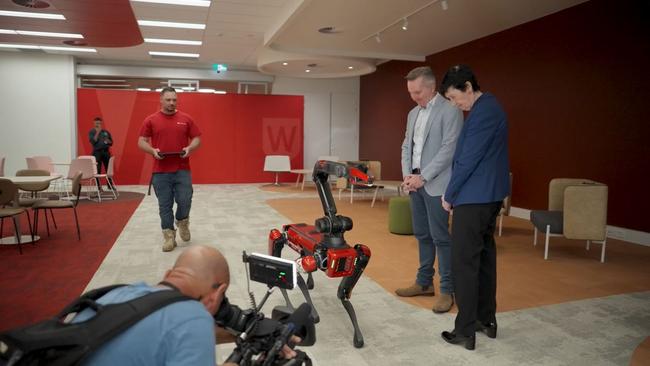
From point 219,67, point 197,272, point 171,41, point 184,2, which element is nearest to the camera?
point 197,272

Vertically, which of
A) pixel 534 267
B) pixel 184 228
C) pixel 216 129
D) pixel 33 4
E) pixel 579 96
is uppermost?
pixel 33 4

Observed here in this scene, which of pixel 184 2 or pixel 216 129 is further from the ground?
pixel 184 2

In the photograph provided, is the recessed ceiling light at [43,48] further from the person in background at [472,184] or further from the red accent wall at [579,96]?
the person in background at [472,184]

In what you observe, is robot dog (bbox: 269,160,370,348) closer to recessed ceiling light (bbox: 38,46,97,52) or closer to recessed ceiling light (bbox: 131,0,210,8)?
recessed ceiling light (bbox: 131,0,210,8)

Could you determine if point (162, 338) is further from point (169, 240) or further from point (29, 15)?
point (29, 15)

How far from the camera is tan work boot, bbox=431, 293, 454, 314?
3102 millimetres

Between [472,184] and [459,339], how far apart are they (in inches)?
33.8

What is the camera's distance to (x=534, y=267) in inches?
171

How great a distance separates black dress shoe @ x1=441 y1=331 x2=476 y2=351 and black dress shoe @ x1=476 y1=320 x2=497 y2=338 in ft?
0.71

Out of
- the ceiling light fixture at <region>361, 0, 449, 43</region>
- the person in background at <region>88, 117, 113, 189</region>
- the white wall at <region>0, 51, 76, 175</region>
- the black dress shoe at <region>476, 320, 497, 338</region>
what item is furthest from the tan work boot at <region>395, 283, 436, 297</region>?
the white wall at <region>0, 51, 76, 175</region>

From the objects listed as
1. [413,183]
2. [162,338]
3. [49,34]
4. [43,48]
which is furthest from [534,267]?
[43,48]

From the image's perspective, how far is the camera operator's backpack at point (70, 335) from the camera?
2.75 ft

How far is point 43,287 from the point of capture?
3553 millimetres

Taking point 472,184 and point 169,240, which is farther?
point 169,240
